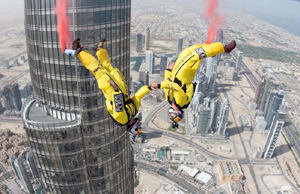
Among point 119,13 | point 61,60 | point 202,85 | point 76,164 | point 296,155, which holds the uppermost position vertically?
point 119,13

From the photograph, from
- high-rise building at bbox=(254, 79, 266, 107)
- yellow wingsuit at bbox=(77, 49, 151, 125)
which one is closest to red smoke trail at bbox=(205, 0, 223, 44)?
yellow wingsuit at bbox=(77, 49, 151, 125)

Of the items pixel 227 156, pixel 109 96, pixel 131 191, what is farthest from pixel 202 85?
pixel 109 96

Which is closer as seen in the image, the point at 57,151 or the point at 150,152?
the point at 57,151

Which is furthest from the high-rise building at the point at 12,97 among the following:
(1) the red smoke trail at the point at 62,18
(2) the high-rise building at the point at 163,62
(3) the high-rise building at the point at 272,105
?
(3) the high-rise building at the point at 272,105

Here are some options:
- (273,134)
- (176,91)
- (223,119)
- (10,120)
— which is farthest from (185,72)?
(10,120)

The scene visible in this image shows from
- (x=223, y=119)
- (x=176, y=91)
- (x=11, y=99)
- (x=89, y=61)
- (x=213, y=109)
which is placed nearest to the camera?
(x=176, y=91)

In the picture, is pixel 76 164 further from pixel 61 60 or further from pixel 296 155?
pixel 296 155

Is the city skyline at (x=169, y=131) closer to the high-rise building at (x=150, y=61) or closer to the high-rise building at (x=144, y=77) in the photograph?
the high-rise building at (x=144, y=77)

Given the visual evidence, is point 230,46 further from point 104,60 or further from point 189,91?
point 104,60
